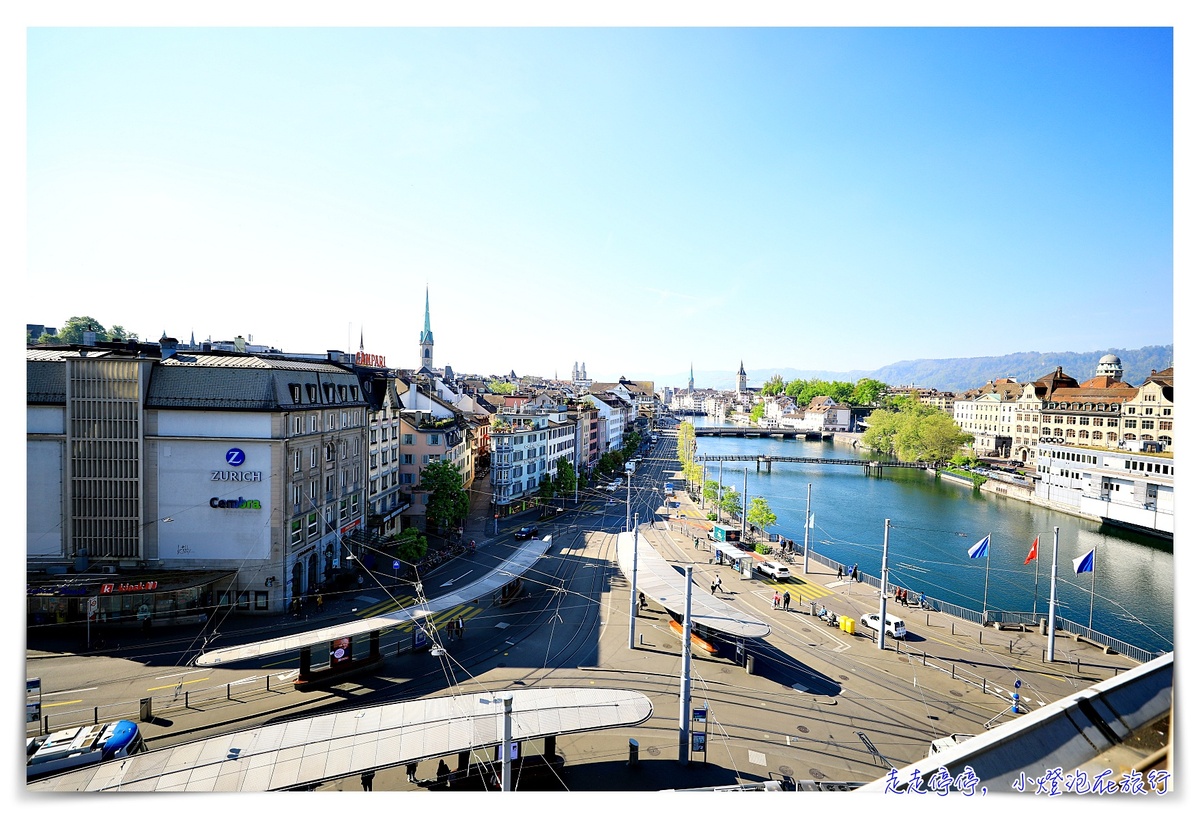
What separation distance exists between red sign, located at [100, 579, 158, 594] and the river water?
2937cm

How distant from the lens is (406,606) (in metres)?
21.3

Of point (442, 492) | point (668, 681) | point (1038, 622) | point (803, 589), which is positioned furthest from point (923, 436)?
point (668, 681)

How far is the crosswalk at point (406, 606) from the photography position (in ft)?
66.5

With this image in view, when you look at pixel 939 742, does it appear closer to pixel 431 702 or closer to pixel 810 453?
pixel 431 702

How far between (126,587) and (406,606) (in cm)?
868

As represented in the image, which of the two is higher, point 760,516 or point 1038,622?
point 760,516

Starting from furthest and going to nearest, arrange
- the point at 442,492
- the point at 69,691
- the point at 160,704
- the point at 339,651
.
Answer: the point at 442,492, the point at 339,651, the point at 69,691, the point at 160,704

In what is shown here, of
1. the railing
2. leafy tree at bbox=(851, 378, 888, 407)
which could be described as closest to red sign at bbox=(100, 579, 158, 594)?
the railing

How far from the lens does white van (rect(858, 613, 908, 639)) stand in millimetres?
20188

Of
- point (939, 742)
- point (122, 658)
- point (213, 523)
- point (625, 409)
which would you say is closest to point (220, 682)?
point (122, 658)

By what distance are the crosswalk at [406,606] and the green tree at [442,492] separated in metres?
8.22

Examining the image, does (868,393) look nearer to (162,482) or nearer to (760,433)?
(760,433)

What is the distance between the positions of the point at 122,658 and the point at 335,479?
378 inches

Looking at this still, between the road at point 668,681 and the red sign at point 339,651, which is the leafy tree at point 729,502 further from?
the red sign at point 339,651
